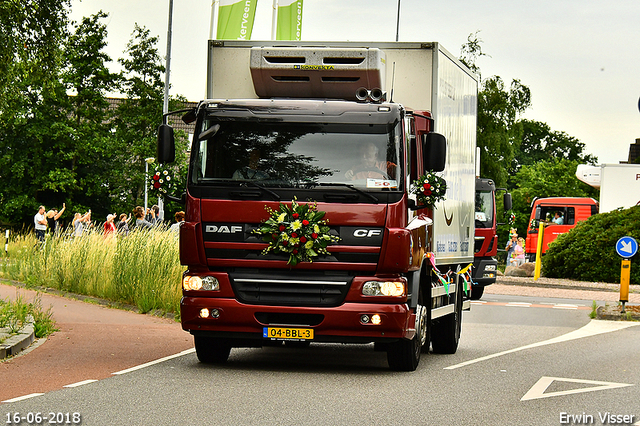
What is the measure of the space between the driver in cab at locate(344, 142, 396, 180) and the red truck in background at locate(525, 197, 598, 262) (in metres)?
34.6

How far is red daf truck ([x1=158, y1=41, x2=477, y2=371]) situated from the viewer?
9.70 metres

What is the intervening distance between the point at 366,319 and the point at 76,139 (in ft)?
142

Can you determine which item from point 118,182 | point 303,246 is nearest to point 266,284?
point 303,246

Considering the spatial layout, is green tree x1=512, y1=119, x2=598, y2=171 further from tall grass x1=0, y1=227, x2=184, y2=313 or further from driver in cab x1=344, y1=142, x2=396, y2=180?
driver in cab x1=344, y1=142, x2=396, y2=180

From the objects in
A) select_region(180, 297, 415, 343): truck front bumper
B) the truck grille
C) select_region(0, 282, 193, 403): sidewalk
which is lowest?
select_region(0, 282, 193, 403): sidewalk

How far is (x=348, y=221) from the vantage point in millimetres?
9680

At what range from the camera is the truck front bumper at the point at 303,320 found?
972 centimetres

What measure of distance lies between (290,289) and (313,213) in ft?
2.63

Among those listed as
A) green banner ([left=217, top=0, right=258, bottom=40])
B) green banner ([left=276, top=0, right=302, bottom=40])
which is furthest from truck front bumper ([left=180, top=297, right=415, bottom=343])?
green banner ([left=276, top=0, right=302, bottom=40])

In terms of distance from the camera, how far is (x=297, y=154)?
32.8 feet

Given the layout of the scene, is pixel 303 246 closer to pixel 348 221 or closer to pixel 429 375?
pixel 348 221

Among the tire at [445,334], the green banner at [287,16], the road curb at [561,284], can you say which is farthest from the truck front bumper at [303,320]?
the road curb at [561,284]

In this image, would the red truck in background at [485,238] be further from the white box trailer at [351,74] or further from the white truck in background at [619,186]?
the white truck in background at [619,186]

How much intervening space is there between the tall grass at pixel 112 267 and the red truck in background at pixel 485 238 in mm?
7905
